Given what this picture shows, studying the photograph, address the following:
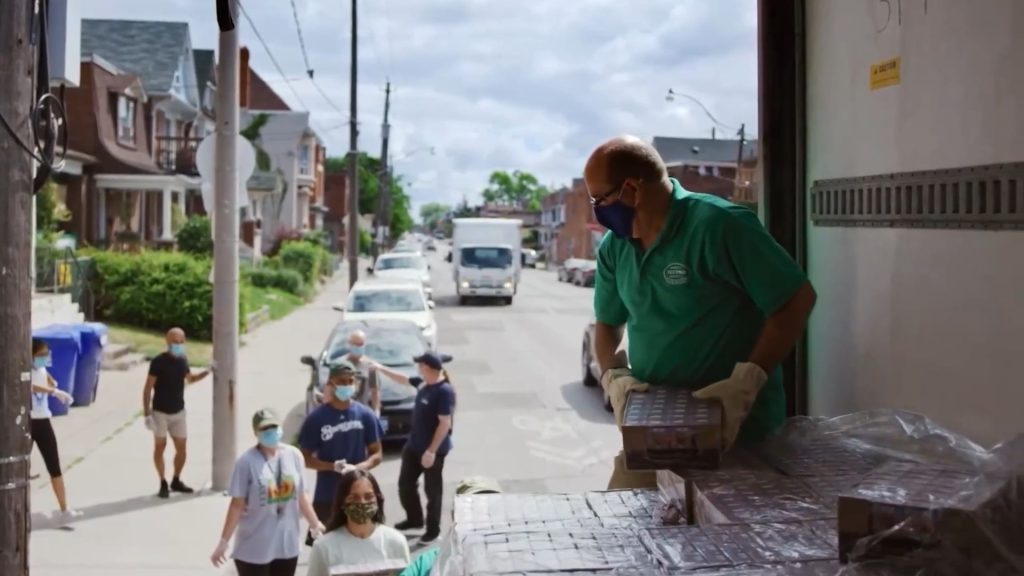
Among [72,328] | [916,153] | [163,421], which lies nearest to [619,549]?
[916,153]

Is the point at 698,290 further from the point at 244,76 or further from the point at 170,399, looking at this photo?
the point at 244,76

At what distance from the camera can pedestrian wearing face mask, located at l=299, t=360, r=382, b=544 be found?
808cm

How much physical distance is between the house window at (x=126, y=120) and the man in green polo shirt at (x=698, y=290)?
32.8 m

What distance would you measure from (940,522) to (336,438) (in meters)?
6.58

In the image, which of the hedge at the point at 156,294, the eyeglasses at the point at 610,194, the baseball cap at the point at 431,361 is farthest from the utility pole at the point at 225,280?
the hedge at the point at 156,294

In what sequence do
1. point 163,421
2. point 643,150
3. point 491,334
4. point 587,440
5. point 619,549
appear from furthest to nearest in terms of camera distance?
point 491,334, point 587,440, point 163,421, point 643,150, point 619,549

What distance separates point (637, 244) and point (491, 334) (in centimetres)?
2358

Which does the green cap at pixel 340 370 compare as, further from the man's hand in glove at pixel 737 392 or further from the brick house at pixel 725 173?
the man's hand in glove at pixel 737 392

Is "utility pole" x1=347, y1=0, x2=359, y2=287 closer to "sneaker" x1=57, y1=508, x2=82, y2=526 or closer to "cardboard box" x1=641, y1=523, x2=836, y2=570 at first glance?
"sneaker" x1=57, y1=508, x2=82, y2=526

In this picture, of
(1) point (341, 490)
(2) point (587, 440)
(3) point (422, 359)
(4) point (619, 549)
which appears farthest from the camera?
(2) point (587, 440)

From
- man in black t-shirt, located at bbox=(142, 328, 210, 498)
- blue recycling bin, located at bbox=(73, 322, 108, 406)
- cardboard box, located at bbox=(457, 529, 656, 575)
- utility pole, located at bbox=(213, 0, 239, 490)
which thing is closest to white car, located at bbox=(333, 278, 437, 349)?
blue recycling bin, located at bbox=(73, 322, 108, 406)

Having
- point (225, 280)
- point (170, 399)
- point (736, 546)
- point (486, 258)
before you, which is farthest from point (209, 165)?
point (486, 258)

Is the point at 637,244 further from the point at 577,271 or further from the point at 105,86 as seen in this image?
the point at 577,271

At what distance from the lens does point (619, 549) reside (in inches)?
91.0
